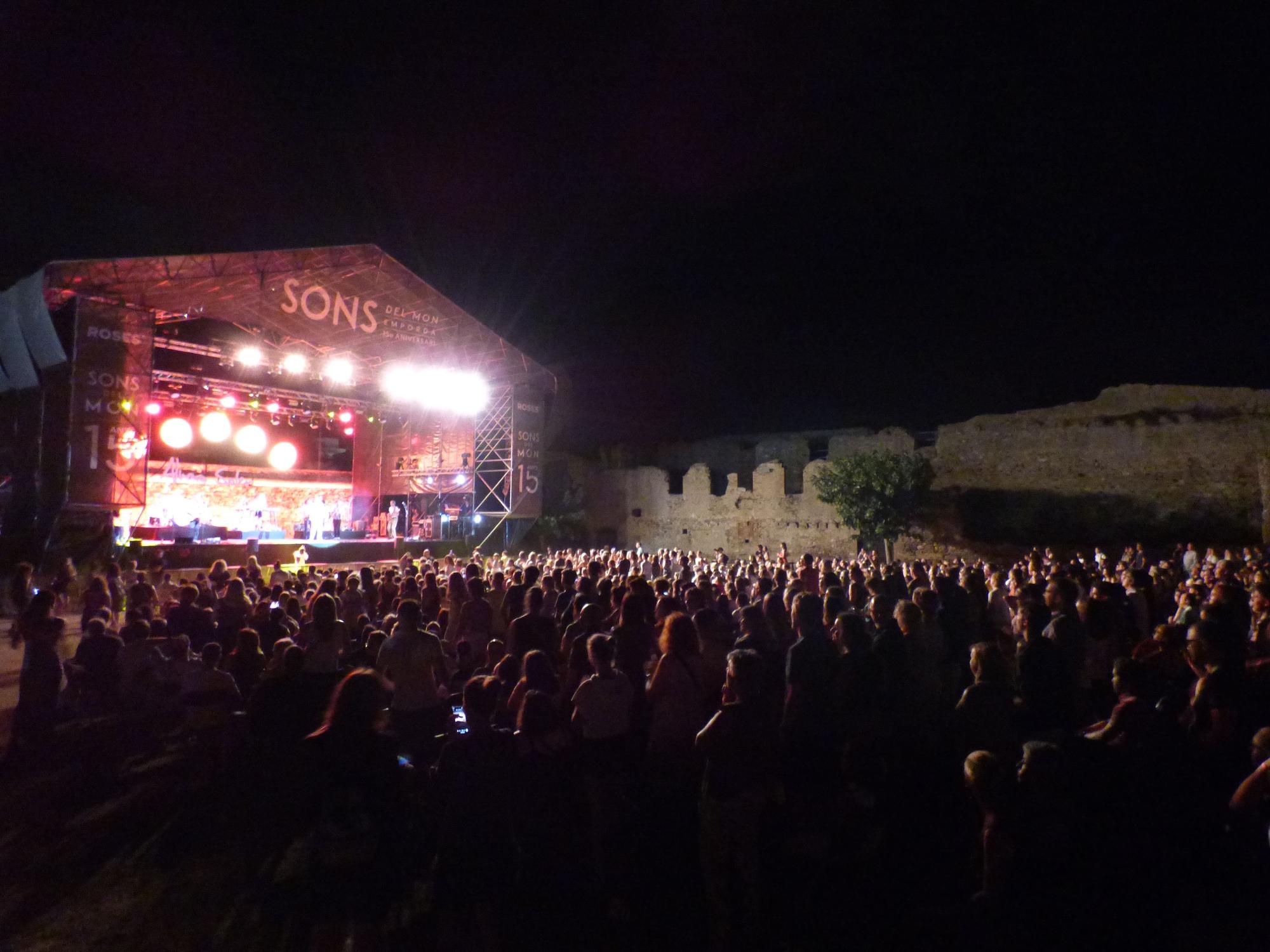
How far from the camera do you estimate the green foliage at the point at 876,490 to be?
21.2 metres

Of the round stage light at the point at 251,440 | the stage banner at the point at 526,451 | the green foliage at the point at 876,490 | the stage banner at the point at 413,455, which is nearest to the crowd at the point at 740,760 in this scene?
the stage banner at the point at 526,451

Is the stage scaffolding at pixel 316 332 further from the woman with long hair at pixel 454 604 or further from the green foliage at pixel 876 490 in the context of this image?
the green foliage at pixel 876 490

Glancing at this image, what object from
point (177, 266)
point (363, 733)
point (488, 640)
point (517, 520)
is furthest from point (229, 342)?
point (363, 733)

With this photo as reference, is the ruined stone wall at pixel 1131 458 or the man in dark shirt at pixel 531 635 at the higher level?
the ruined stone wall at pixel 1131 458

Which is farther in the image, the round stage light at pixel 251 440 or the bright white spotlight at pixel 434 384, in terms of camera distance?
the round stage light at pixel 251 440

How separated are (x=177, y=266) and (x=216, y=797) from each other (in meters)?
10.8

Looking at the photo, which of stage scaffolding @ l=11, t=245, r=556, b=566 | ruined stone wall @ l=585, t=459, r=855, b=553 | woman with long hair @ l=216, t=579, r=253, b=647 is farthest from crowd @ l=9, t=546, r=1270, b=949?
ruined stone wall @ l=585, t=459, r=855, b=553

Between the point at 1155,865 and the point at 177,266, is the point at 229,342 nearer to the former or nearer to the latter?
the point at 177,266

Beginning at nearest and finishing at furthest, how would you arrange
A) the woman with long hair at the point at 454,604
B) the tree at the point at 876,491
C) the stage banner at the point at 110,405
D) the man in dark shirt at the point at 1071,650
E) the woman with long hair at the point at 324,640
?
the man in dark shirt at the point at 1071,650
the woman with long hair at the point at 324,640
the woman with long hair at the point at 454,604
the stage banner at the point at 110,405
the tree at the point at 876,491

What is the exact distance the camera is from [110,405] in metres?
11.9

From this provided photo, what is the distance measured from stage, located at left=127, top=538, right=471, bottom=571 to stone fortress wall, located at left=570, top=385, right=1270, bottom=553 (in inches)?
373

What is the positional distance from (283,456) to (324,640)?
56.5 ft

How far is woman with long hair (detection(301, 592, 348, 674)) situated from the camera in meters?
4.29

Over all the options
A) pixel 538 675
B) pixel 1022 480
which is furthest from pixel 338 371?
pixel 1022 480
